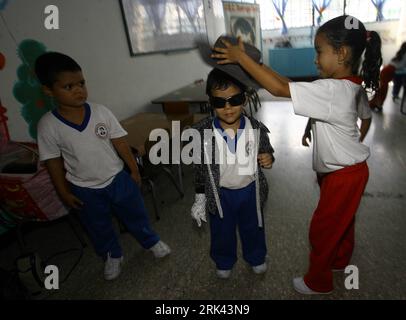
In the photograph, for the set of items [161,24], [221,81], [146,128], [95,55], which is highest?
[161,24]

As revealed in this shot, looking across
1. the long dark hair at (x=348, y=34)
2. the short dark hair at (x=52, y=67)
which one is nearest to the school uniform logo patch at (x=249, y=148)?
the long dark hair at (x=348, y=34)

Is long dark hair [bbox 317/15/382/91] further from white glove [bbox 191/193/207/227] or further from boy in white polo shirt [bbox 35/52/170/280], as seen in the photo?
boy in white polo shirt [bbox 35/52/170/280]

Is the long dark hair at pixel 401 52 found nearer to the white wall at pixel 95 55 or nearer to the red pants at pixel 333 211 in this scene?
the white wall at pixel 95 55

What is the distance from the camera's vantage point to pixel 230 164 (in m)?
1.36

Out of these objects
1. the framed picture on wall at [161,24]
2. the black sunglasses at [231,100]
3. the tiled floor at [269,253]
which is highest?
the framed picture on wall at [161,24]

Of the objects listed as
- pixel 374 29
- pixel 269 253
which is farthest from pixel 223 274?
pixel 374 29

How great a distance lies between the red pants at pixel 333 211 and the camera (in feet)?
4.06

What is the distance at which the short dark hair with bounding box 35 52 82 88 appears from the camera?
4.55 ft

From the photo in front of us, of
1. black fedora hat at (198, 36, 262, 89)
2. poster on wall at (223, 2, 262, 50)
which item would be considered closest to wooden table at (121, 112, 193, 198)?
black fedora hat at (198, 36, 262, 89)

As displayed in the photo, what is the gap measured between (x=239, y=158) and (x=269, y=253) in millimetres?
911

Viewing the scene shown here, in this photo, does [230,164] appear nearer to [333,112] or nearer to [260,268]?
[333,112]
